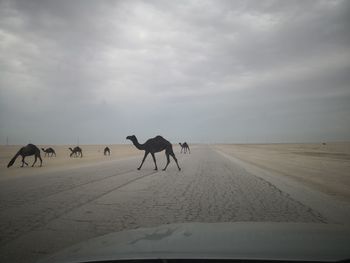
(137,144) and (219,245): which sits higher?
(137,144)

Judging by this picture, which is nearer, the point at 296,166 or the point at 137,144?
the point at 137,144

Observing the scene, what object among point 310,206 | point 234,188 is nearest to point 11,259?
point 310,206

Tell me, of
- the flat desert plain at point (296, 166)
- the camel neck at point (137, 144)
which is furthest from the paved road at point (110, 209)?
the camel neck at point (137, 144)

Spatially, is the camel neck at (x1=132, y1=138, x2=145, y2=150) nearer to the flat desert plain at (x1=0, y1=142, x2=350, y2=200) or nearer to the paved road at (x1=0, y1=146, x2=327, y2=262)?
the flat desert plain at (x1=0, y1=142, x2=350, y2=200)

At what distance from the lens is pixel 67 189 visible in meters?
11.9

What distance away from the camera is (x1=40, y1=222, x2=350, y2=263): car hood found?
2814 mm

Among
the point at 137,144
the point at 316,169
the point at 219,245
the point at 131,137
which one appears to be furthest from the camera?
the point at 137,144

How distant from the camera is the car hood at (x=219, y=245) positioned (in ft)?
9.23

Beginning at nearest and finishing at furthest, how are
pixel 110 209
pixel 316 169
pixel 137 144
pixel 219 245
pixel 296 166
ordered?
1. pixel 219 245
2. pixel 110 209
3. pixel 316 169
4. pixel 137 144
5. pixel 296 166

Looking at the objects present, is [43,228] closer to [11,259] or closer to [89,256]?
[11,259]

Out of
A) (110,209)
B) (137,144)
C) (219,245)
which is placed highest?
(137,144)

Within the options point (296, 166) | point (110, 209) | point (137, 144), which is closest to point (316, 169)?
point (296, 166)

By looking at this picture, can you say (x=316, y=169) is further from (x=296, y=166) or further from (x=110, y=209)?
(x=110, y=209)

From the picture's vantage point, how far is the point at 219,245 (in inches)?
123
